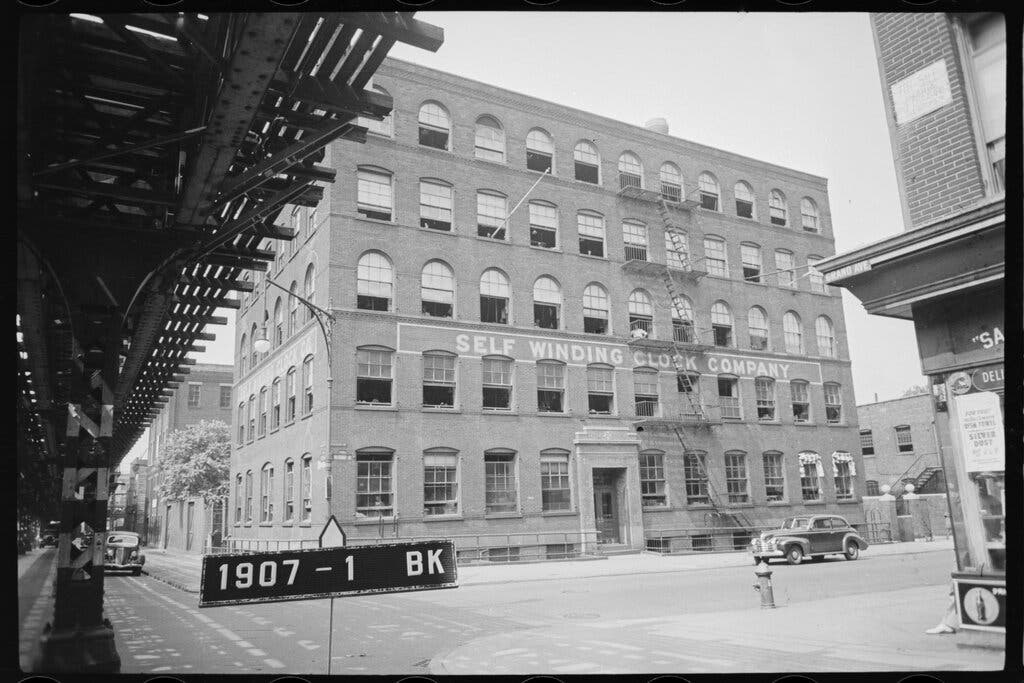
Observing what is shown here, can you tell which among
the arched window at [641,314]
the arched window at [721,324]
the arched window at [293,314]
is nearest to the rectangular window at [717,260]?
the arched window at [721,324]

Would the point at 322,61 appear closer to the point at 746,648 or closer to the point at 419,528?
the point at 746,648

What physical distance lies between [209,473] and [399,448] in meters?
24.1

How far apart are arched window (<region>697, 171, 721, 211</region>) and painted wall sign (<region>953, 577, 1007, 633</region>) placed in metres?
16.4

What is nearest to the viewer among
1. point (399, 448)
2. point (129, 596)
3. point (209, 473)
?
point (129, 596)

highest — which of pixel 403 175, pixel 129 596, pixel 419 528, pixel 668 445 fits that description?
pixel 403 175

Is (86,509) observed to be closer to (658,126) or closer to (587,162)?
(587,162)

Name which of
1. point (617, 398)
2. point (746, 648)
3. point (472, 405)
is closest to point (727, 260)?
point (617, 398)

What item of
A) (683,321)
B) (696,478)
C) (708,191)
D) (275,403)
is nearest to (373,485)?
(275,403)

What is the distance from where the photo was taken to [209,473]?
123 ft

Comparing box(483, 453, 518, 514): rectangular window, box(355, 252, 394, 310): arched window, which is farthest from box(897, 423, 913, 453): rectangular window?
box(355, 252, 394, 310): arched window

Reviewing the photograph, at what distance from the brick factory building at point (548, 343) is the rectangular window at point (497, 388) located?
2.4 inches

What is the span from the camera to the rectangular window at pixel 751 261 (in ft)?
71.6

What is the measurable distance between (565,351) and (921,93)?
1195 centimetres

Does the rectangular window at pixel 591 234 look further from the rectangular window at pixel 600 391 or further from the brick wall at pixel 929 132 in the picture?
the brick wall at pixel 929 132
